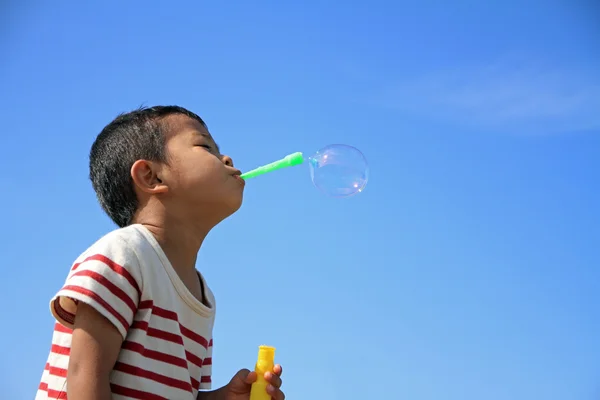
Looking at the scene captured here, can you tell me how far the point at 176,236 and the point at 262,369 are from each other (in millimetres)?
558

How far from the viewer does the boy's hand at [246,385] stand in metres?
2.38

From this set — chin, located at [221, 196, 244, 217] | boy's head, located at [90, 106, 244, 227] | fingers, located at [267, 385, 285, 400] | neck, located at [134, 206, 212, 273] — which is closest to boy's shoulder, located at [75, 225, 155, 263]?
neck, located at [134, 206, 212, 273]

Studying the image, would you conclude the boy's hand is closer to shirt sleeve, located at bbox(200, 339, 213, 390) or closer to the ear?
shirt sleeve, located at bbox(200, 339, 213, 390)

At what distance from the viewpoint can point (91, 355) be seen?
202 cm

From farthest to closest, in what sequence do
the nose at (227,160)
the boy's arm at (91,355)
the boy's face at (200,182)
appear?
the nose at (227,160)
the boy's face at (200,182)
the boy's arm at (91,355)

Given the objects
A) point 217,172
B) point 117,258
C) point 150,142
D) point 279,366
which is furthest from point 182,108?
point 279,366

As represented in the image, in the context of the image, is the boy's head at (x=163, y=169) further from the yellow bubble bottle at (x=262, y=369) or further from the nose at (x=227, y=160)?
the yellow bubble bottle at (x=262, y=369)

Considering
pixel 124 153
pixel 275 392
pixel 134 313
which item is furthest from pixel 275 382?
pixel 124 153

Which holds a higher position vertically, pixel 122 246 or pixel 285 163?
pixel 285 163

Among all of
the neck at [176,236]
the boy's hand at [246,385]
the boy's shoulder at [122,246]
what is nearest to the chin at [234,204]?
the neck at [176,236]

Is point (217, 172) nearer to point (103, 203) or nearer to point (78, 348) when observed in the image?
point (103, 203)

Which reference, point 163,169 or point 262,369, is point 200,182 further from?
point 262,369

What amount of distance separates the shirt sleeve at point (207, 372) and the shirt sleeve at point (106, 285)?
1.81 ft

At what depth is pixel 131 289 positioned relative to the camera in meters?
2.16
